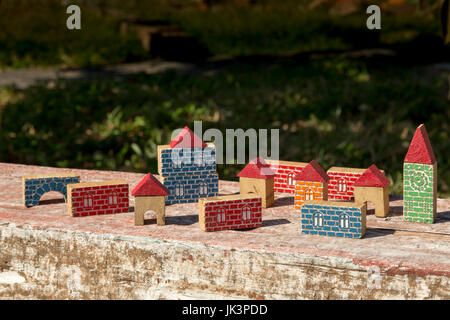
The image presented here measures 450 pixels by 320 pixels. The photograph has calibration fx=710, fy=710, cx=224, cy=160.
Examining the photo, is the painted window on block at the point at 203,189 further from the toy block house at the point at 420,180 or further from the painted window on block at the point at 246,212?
the toy block house at the point at 420,180

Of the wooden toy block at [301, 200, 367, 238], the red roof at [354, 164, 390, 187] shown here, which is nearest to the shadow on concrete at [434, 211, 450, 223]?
the red roof at [354, 164, 390, 187]

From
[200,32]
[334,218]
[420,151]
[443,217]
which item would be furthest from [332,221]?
[200,32]

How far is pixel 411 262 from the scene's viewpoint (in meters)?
2.11

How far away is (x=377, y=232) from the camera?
2391 millimetres

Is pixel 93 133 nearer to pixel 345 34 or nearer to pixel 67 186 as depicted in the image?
pixel 67 186

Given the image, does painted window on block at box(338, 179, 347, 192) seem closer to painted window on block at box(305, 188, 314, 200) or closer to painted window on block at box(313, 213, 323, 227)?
painted window on block at box(305, 188, 314, 200)

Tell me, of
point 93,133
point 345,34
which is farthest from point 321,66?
point 93,133

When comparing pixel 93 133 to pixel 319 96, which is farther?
pixel 319 96

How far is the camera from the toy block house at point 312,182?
8.38 ft

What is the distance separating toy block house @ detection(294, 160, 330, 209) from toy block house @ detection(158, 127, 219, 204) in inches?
12.8

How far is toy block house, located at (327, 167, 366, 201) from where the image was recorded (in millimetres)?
2682

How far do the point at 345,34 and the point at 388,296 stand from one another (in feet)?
27.5

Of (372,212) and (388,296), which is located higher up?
(372,212)

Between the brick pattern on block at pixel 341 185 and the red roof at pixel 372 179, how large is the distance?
164 mm
